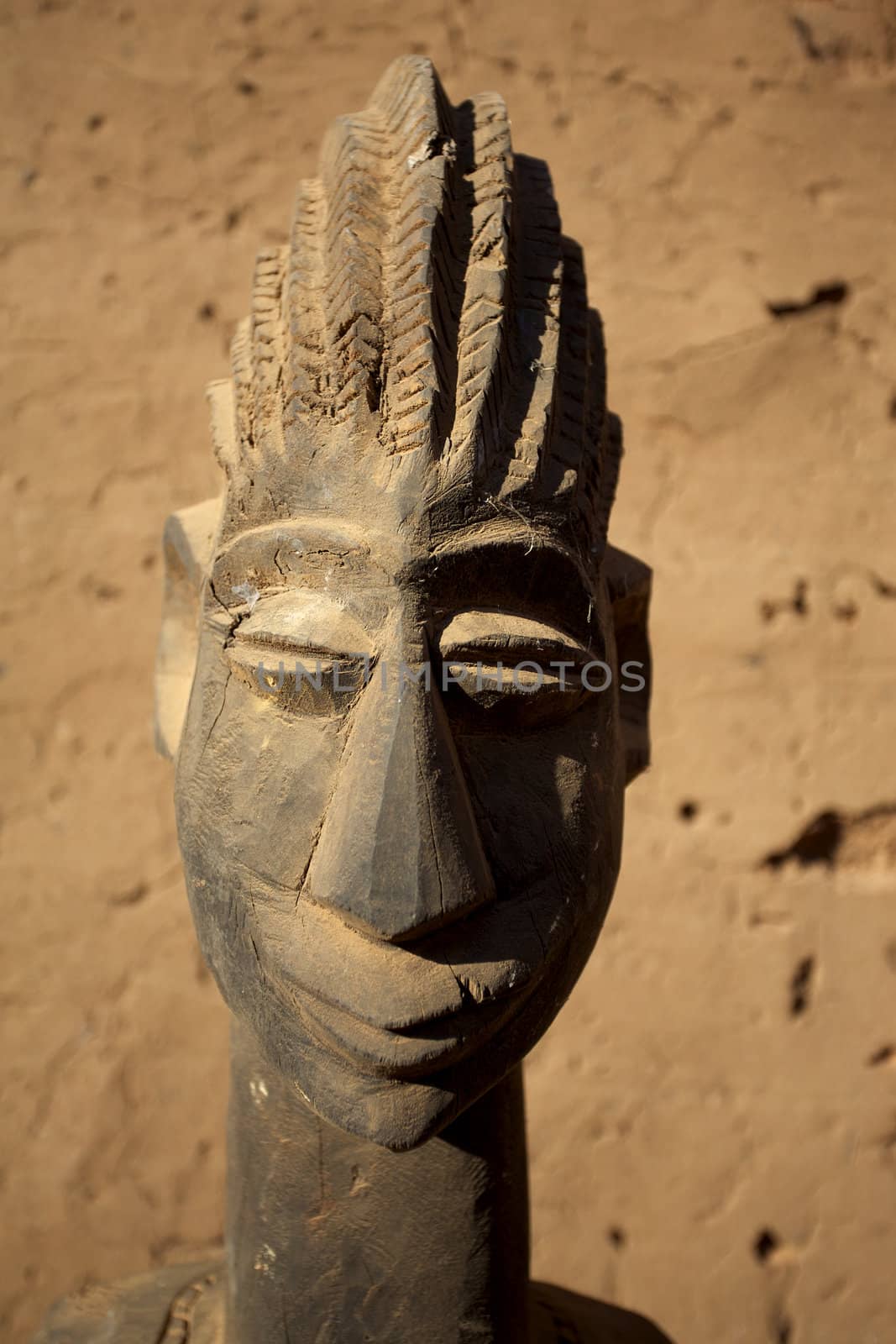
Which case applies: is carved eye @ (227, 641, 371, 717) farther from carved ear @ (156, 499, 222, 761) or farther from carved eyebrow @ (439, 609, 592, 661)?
carved ear @ (156, 499, 222, 761)

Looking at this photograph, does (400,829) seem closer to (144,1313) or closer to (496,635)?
(496,635)

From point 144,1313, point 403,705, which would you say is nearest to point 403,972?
point 403,705

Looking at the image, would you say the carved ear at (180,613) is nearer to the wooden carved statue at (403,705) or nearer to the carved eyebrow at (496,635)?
the wooden carved statue at (403,705)

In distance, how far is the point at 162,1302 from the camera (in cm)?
124

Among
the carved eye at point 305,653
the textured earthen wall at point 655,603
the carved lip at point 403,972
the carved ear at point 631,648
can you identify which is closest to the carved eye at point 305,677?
the carved eye at point 305,653

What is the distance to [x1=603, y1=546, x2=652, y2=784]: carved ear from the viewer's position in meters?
1.15

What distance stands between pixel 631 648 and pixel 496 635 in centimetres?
38

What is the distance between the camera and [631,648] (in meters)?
1.22

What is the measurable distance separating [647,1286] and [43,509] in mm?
1806

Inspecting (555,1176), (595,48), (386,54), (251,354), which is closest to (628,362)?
(595,48)

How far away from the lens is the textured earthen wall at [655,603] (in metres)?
2.02

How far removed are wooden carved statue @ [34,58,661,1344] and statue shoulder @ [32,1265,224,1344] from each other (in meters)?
0.19

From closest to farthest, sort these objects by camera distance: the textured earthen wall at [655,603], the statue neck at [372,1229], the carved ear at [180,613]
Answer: the statue neck at [372,1229] → the carved ear at [180,613] → the textured earthen wall at [655,603]

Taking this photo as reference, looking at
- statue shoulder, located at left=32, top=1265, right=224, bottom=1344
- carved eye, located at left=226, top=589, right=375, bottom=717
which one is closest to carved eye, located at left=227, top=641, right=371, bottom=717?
carved eye, located at left=226, top=589, right=375, bottom=717
